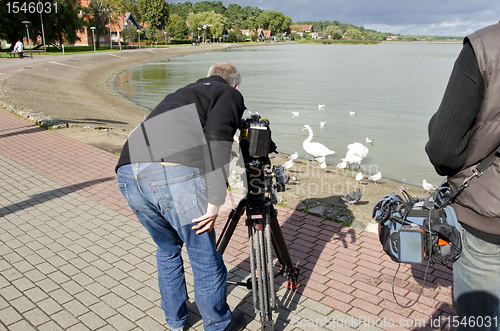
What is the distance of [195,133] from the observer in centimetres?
228

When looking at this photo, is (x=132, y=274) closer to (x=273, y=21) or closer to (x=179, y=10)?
(x=179, y=10)

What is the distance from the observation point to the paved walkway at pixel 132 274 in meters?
2.98

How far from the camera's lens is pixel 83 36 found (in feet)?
240

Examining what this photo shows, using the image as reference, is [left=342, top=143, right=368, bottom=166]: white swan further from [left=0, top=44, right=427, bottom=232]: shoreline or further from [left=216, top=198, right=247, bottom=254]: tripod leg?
[left=216, top=198, right=247, bottom=254]: tripod leg

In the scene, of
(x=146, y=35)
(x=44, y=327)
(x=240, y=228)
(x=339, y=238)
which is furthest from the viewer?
(x=146, y=35)

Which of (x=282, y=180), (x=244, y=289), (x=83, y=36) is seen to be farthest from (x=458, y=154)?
(x=83, y=36)

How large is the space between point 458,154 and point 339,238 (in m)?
2.69

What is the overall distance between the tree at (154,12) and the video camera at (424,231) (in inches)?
4078

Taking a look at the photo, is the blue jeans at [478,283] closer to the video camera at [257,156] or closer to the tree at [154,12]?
the video camera at [257,156]

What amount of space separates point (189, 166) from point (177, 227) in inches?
15.2

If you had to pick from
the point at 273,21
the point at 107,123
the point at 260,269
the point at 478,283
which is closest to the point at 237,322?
the point at 260,269

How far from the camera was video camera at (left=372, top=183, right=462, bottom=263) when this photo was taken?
75.8 inches

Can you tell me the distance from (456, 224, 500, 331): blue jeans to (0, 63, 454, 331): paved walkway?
1.01 m

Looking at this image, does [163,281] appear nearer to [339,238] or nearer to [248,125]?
[248,125]
